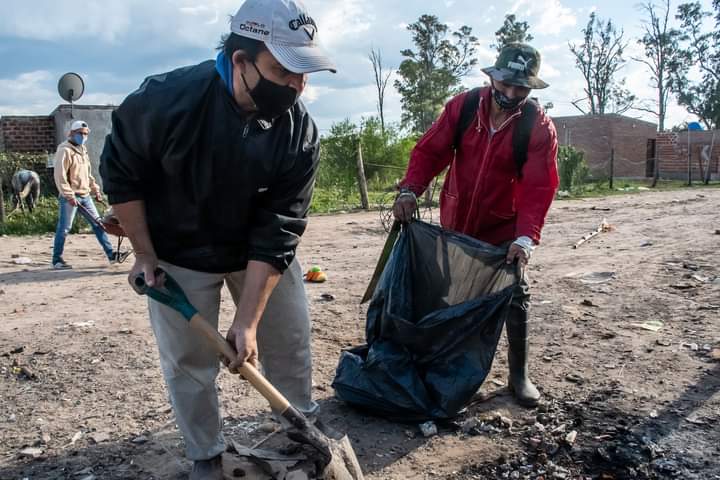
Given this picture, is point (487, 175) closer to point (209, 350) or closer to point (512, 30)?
point (209, 350)

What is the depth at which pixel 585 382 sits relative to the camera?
3.62 metres

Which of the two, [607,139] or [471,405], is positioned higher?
[607,139]

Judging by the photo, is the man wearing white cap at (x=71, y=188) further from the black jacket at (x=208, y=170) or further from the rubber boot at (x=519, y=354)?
the black jacket at (x=208, y=170)

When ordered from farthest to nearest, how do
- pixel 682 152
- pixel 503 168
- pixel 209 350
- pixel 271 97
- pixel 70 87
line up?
pixel 682 152 → pixel 70 87 → pixel 503 168 → pixel 209 350 → pixel 271 97

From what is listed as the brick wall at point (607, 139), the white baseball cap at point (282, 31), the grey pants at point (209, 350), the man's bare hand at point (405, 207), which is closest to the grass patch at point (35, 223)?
the man's bare hand at point (405, 207)

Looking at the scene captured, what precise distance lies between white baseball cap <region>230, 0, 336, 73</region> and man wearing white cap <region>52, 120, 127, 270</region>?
5.89m

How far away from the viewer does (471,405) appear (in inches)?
133

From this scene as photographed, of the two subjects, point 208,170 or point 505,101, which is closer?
point 208,170

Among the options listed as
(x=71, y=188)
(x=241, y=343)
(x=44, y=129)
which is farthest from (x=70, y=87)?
(x=241, y=343)

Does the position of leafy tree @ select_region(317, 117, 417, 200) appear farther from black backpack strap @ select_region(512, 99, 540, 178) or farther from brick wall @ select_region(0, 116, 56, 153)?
black backpack strap @ select_region(512, 99, 540, 178)

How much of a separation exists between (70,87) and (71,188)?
5.86 meters

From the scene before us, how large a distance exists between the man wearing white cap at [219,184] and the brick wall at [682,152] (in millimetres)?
25762

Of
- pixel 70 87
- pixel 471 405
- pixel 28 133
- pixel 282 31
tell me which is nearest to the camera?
pixel 282 31

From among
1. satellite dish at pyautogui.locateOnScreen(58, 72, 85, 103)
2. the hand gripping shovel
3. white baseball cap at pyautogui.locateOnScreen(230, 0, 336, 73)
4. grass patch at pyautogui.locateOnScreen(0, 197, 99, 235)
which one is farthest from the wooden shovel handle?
satellite dish at pyautogui.locateOnScreen(58, 72, 85, 103)
